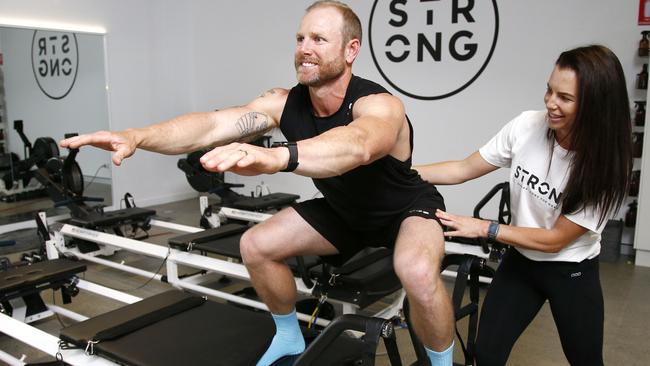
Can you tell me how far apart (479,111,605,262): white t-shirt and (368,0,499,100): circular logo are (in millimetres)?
3471

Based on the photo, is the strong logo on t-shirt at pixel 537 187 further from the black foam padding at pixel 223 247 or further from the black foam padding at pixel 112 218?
the black foam padding at pixel 112 218

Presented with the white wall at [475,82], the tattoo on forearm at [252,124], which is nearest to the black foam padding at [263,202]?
the white wall at [475,82]

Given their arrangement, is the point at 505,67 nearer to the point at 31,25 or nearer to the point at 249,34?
the point at 249,34

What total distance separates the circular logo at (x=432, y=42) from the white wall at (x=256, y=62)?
10 cm

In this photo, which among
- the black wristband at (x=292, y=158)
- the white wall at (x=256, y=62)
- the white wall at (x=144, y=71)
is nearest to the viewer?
the black wristband at (x=292, y=158)

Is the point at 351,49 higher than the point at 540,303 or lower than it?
higher

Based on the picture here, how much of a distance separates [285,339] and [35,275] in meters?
1.57

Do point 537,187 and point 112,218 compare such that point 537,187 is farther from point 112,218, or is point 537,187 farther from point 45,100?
point 45,100

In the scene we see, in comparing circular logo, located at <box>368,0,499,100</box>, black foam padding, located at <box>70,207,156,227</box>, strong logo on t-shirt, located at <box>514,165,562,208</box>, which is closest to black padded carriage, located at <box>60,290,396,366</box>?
strong logo on t-shirt, located at <box>514,165,562,208</box>

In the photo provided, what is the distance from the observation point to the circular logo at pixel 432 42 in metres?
5.10

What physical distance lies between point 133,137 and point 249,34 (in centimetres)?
543

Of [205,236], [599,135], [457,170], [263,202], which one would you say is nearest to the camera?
[599,135]

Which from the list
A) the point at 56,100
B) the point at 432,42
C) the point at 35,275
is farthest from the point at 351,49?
the point at 56,100

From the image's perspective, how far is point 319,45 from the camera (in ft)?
5.66
